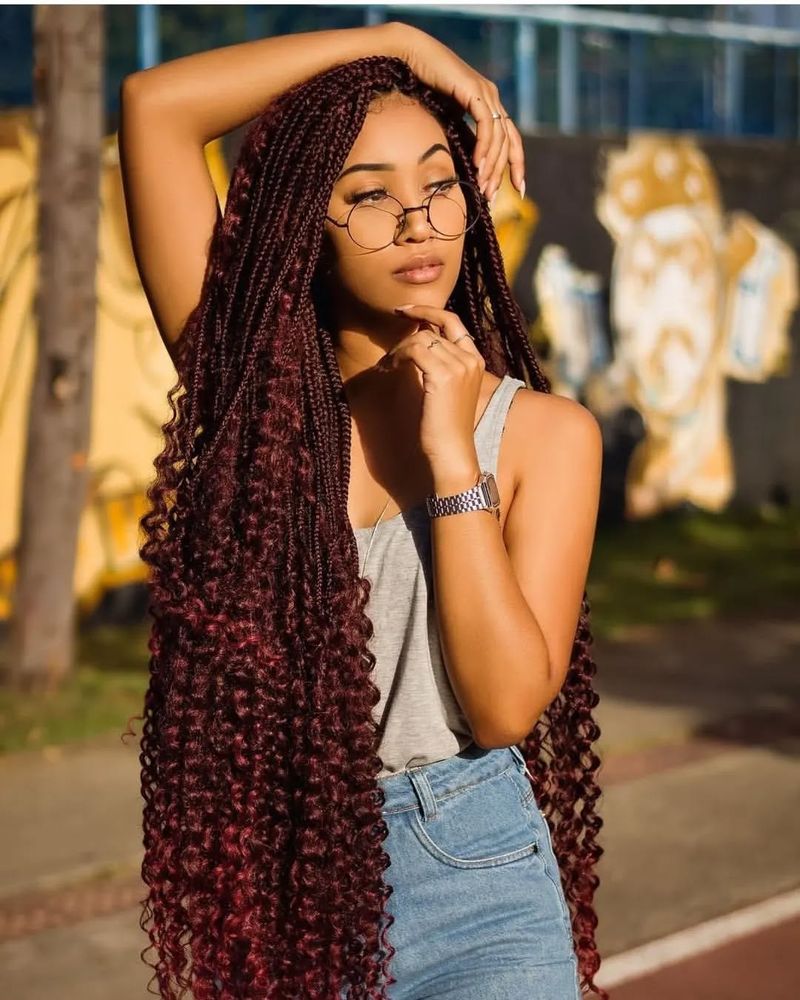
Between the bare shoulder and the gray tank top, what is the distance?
0.09 feet

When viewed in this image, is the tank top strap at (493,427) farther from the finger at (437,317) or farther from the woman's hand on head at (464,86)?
the woman's hand on head at (464,86)

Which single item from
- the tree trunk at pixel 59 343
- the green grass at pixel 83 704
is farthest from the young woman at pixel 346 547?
the tree trunk at pixel 59 343

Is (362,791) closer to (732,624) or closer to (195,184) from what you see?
(195,184)

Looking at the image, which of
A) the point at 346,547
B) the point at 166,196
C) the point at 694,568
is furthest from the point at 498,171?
the point at 694,568

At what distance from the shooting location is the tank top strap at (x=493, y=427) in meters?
2.23

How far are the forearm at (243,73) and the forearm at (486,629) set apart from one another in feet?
2.37

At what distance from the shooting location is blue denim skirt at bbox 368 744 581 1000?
212 centimetres

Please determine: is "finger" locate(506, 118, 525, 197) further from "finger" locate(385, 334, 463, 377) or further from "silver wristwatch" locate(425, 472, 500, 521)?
"silver wristwatch" locate(425, 472, 500, 521)

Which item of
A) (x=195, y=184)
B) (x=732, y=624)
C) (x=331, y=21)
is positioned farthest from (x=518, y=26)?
(x=195, y=184)

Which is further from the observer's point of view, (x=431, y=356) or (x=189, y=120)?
(x=189, y=120)

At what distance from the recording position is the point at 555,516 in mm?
2164

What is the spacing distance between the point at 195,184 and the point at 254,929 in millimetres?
1157

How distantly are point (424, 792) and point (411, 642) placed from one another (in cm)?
21

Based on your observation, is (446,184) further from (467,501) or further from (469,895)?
(469,895)
